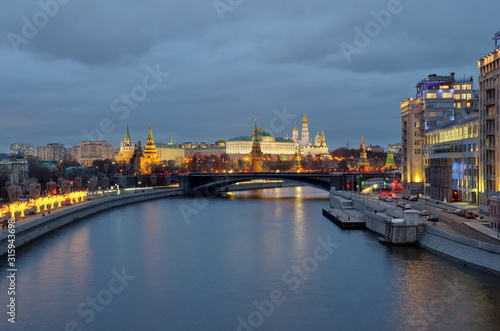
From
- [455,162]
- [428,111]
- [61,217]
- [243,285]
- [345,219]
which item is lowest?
[243,285]

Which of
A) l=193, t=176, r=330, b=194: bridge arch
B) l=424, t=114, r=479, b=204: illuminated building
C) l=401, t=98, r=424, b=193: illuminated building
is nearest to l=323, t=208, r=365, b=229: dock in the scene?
l=424, t=114, r=479, b=204: illuminated building

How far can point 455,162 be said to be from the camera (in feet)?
164

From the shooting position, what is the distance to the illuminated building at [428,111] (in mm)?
64938

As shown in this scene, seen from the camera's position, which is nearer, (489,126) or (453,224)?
(453,224)

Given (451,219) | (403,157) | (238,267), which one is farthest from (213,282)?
(403,157)

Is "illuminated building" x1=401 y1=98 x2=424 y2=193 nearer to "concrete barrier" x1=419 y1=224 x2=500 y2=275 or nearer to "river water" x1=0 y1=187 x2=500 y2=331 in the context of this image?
"river water" x1=0 y1=187 x2=500 y2=331

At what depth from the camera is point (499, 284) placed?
80.6 feet

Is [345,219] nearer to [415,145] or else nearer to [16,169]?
[415,145]

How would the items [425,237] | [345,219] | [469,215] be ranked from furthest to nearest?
[345,219], [469,215], [425,237]

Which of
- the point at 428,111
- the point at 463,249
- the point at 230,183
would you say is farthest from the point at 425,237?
the point at 230,183

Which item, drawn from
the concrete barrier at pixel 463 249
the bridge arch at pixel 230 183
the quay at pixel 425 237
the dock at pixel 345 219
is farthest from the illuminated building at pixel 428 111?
the concrete barrier at pixel 463 249

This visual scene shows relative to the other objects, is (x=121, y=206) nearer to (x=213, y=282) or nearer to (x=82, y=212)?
(x=82, y=212)

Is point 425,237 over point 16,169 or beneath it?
beneath

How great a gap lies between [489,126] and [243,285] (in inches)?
1016
